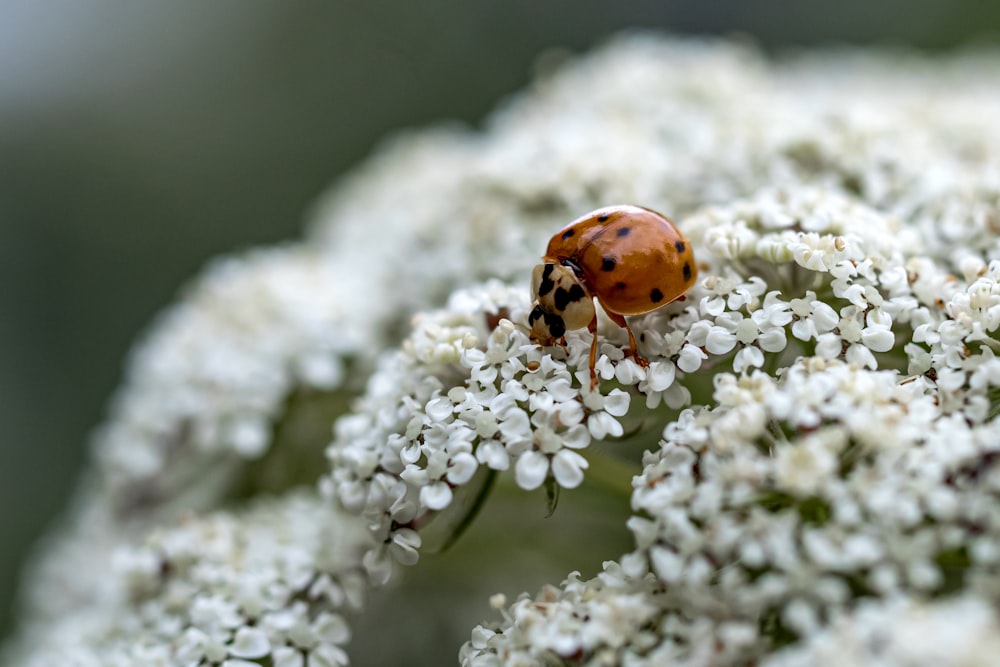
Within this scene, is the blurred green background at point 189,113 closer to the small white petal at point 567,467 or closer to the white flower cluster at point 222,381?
the white flower cluster at point 222,381

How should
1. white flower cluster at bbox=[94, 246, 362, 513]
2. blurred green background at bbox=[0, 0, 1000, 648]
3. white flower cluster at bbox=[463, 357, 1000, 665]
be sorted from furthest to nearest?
blurred green background at bbox=[0, 0, 1000, 648], white flower cluster at bbox=[94, 246, 362, 513], white flower cluster at bbox=[463, 357, 1000, 665]

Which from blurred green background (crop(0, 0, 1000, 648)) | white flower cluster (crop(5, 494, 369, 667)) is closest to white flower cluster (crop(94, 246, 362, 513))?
white flower cluster (crop(5, 494, 369, 667))

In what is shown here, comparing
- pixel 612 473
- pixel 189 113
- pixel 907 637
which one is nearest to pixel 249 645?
pixel 612 473

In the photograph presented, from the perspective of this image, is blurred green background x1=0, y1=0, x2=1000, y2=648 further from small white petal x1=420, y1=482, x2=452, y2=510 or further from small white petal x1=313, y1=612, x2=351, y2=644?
small white petal x1=420, y1=482, x2=452, y2=510

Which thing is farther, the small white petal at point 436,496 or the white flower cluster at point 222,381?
the white flower cluster at point 222,381

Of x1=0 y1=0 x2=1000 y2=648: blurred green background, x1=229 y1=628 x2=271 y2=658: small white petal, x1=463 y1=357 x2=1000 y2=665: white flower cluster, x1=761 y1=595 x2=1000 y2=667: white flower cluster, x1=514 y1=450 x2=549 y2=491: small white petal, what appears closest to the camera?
x1=761 y1=595 x2=1000 y2=667: white flower cluster

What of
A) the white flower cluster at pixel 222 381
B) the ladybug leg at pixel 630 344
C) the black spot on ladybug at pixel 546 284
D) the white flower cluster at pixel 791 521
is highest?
the white flower cluster at pixel 222 381

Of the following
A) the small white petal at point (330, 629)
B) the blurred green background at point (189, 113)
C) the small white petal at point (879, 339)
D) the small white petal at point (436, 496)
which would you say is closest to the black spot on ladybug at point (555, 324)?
the small white petal at point (436, 496)

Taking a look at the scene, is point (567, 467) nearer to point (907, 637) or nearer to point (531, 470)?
point (531, 470)
